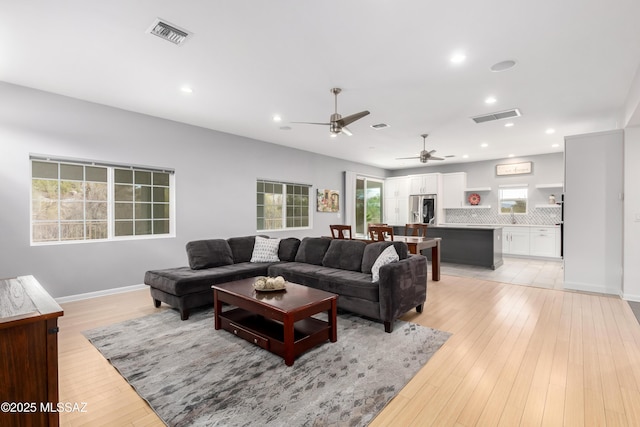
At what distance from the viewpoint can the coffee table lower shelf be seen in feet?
8.61

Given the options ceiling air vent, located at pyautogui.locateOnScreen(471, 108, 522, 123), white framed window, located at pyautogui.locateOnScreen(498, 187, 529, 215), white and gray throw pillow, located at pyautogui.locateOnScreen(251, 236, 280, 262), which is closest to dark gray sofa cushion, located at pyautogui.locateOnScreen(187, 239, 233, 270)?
white and gray throw pillow, located at pyautogui.locateOnScreen(251, 236, 280, 262)

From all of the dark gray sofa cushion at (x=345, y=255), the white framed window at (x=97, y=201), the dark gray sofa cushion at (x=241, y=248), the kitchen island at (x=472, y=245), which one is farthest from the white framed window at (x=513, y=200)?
the white framed window at (x=97, y=201)

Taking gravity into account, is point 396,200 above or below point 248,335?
above

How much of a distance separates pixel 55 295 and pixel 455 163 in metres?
9.91

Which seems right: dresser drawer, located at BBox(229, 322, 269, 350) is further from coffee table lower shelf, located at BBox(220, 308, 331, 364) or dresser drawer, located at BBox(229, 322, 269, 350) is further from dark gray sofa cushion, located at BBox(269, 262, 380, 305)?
dark gray sofa cushion, located at BBox(269, 262, 380, 305)

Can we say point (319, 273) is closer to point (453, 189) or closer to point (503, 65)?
point (503, 65)

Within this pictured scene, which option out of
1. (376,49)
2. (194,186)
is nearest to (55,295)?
(194,186)

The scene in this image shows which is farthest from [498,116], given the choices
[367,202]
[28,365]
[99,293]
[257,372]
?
[99,293]

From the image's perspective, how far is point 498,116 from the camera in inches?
195

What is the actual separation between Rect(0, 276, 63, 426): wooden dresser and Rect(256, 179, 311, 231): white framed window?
17.5 ft

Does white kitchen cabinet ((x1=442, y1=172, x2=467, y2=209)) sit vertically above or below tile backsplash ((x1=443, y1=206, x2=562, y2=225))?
above

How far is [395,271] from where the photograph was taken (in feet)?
10.6

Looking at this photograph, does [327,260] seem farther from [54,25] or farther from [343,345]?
[54,25]

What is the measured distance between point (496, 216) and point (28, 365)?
988 cm
